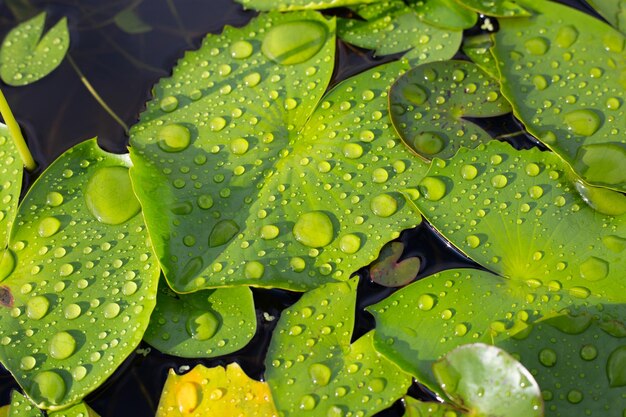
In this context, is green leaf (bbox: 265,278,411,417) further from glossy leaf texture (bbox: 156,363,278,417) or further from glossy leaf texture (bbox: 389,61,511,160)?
glossy leaf texture (bbox: 389,61,511,160)

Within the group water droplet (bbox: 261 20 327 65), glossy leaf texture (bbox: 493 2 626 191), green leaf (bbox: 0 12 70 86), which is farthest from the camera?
green leaf (bbox: 0 12 70 86)

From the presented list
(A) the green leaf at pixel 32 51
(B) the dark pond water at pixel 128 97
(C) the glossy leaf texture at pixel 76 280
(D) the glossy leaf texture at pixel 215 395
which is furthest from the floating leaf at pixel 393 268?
(A) the green leaf at pixel 32 51

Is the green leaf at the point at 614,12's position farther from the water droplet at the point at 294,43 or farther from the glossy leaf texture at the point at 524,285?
the water droplet at the point at 294,43

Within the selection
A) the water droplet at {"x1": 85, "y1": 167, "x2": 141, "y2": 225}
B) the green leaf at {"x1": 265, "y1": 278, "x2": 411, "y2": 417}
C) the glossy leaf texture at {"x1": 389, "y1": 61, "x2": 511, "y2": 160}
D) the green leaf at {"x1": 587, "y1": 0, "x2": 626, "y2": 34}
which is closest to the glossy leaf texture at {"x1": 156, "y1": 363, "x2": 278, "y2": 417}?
the green leaf at {"x1": 265, "y1": 278, "x2": 411, "y2": 417}

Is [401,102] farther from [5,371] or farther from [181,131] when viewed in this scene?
[5,371]

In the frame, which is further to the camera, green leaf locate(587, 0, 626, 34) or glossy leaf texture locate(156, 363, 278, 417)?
green leaf locate(587, 0, 626, 34)

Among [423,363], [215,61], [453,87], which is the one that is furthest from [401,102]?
[423,363]
